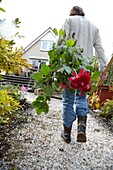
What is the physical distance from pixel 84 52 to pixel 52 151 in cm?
95

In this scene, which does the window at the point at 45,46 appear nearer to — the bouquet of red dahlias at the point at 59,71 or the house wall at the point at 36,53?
the house wall at the point at 36,53

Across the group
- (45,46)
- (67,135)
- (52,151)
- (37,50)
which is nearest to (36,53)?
(37,50)

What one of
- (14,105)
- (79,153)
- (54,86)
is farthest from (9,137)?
(54,86)

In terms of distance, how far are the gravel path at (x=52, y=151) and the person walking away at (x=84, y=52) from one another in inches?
8.2

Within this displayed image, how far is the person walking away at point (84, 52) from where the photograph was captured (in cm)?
213

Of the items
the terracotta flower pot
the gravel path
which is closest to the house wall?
the terracotta flower pot

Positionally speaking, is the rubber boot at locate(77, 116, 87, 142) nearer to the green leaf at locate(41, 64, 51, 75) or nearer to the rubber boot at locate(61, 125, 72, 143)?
the rubber boot at locate(61, 125, 72, 143)

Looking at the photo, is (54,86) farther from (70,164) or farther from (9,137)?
(9,137)

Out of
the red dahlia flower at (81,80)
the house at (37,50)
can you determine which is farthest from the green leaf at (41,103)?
the house at (37,50)

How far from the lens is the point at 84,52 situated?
2389 mm

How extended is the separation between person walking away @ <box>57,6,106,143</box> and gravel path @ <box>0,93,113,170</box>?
207mm

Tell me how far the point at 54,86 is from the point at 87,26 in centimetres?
105

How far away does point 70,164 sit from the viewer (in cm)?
205

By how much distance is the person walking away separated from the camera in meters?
2.13
